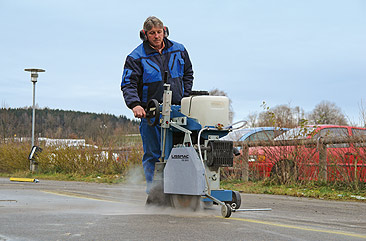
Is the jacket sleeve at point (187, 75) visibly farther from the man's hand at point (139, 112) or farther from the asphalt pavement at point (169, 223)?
the asphalt pavement at point (169, 223)

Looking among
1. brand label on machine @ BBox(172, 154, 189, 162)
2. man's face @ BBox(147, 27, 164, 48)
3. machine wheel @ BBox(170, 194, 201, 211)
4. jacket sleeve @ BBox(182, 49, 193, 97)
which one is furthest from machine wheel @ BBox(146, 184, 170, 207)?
man's face @ BBox(147, 27, 164, 48)

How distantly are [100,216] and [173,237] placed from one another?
1.56 m

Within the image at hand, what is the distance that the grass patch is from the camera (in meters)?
8.64

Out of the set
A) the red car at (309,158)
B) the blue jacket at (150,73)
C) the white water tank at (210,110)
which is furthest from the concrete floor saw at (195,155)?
the red car at (309,158)

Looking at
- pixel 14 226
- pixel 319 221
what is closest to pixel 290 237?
pixel 319 221

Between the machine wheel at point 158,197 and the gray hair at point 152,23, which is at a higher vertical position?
the gray hair at point 152,23

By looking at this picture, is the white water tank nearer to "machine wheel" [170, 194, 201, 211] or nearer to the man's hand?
the man's hand

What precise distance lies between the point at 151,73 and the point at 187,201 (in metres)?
1.67

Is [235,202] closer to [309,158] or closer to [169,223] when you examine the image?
[169,223]

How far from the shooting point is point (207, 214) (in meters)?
5.50

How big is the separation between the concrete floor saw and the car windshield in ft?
16.3

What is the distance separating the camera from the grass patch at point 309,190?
8641 millimetres

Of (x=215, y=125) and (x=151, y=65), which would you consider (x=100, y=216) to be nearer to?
(x=215, y=125)

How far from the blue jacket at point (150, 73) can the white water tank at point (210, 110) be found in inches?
32.2
